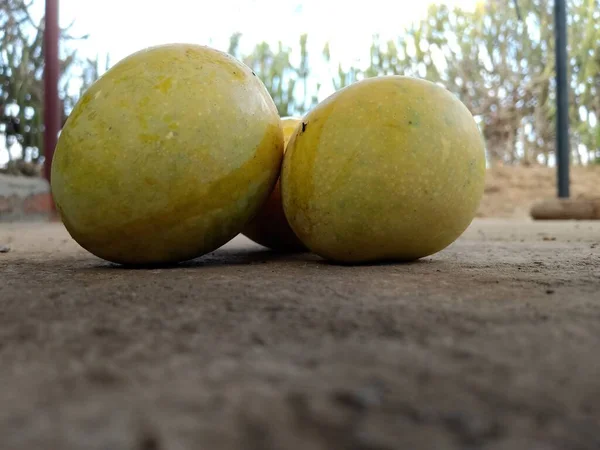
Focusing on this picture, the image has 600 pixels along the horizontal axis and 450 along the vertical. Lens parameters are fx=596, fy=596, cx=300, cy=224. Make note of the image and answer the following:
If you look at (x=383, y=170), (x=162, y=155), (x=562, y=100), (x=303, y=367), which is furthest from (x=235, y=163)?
(x=562, y=100)

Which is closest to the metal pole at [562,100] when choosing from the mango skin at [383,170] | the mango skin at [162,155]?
the mango skin at [383,170]

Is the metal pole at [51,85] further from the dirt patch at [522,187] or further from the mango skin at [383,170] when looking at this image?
the dirt patch at [522,187]

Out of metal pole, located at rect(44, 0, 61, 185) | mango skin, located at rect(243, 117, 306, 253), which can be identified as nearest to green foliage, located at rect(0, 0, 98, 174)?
metal pole, located at rect(44, 0, 61, 185)

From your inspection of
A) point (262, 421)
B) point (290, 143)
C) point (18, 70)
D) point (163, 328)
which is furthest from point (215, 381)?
point (18, 70)

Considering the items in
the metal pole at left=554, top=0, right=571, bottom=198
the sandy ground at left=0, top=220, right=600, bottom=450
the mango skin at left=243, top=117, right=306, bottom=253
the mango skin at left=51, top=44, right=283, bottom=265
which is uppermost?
the metal pole at left=554, top=0, right=571, bottom=198

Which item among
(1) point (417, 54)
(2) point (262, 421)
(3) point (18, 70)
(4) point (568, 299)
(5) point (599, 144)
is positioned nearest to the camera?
(2) point (262, 421)

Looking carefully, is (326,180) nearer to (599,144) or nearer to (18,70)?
(18,70)

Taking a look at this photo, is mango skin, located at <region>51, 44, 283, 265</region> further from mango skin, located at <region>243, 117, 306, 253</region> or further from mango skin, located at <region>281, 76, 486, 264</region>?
mango skin, located at <region>243, 117, 306, 253</region>
